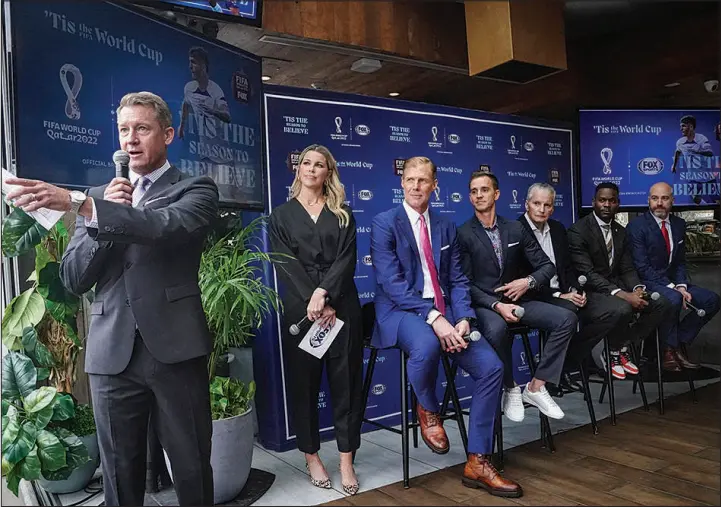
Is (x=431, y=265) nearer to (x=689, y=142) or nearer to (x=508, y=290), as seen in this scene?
(x=508, y=290)

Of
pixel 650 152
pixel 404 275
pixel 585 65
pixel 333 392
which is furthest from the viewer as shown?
pixel 585 65

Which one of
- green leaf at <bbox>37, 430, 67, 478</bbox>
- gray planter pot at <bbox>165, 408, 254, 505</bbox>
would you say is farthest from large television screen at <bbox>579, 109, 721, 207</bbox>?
green leaf at <bbox>37, 430, 67, 478</bbox>

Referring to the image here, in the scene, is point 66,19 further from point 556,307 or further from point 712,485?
point 712,485

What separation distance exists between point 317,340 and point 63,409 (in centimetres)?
109

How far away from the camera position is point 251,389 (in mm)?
2859

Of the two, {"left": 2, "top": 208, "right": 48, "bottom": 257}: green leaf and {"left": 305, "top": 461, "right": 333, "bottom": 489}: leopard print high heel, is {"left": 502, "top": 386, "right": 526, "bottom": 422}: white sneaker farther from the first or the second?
{"left": 2, "top": 208, "right": 48, "bottom": 257}: green leaf

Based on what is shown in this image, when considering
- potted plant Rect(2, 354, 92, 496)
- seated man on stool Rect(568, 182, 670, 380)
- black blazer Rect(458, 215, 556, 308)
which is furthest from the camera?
seated man on stool Rect(568, 182, 670, 380)

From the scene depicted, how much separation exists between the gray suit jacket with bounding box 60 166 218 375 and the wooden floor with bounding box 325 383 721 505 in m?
1.23

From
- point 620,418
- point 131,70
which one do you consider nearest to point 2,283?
point 131,70

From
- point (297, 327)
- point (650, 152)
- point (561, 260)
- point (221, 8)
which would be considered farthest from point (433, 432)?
point (650, 152)

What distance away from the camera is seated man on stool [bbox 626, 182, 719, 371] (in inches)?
176

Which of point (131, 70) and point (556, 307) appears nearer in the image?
point (131, 70)

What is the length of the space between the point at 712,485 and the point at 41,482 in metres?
3.01

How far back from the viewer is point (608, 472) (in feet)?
9.54
